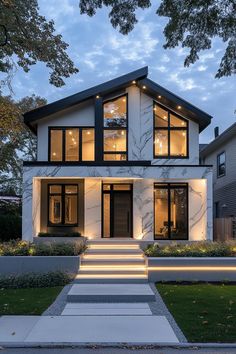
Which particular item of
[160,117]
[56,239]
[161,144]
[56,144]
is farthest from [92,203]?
[160,117]

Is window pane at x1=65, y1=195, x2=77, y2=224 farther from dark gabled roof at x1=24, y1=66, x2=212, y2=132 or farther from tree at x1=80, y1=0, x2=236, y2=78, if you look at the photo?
tree at x1=80, y1=0, x2=236, y2=78

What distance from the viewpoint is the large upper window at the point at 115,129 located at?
20.6 metres

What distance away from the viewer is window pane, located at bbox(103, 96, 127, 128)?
20766mm

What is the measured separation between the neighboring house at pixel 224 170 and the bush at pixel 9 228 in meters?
11.6

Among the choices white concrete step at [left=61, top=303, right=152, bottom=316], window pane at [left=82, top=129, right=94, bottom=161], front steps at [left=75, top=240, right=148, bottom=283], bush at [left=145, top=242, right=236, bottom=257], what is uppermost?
window pane at [left=82, top=129, right=94, bottom=161]

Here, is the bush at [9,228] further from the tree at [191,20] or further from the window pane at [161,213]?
the tree at [191,20]

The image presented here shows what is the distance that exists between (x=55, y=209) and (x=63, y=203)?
0.46 meters

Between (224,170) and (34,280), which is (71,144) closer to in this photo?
(34,280)

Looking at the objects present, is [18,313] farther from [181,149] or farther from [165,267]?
[181,149]

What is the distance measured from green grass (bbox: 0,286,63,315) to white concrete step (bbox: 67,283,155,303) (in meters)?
0.54

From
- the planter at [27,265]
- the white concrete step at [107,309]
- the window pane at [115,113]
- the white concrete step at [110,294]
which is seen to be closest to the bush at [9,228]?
the window pane at [115,113]

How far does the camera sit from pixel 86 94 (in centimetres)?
2017

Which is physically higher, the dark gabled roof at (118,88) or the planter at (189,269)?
the dark gabled roof at (118,88)

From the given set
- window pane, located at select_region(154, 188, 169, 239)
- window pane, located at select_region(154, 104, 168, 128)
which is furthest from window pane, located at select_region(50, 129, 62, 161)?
window pane, located at select_region(154, 188, 169, 239)
